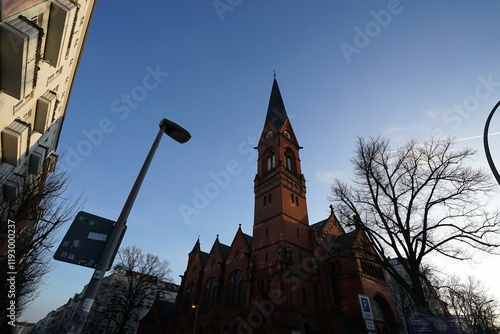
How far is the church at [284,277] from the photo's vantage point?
67.5 feet

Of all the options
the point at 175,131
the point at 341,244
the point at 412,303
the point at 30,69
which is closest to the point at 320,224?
the point at 341,244

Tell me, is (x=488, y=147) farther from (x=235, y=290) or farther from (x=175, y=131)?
(x=235, y=290)

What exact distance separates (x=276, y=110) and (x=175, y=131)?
34280mm

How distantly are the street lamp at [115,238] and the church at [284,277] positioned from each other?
49.5 feet

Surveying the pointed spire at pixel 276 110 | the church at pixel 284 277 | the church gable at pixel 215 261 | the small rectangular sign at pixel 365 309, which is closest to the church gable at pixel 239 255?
the church at pixel 284 277

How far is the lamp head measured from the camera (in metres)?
5.60

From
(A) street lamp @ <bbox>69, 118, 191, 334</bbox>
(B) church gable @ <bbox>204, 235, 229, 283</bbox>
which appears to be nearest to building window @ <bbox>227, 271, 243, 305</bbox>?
(B) church gable @ <bbox>204, 235, 229, 283</bbox>

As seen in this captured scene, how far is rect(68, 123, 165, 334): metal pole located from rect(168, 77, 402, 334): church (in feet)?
49.8

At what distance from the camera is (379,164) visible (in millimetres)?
16953

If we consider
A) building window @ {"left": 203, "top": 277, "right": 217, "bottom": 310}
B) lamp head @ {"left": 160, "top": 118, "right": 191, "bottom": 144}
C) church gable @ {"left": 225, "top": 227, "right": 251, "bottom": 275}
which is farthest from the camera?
building window @ {"left": 203, "top": 277, "right": 217, "bottom": 310}

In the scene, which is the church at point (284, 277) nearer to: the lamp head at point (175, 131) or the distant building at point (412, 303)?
the distant building at point (412, 303)

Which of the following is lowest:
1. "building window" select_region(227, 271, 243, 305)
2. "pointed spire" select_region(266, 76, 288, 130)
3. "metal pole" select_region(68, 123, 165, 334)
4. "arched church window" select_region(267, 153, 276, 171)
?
"metal pole" select_region(68, 123, 165, 334)

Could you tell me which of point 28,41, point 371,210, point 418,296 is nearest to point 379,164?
point 371,210

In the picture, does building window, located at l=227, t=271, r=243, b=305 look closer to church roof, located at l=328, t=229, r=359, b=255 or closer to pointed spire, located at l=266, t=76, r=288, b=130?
church roof, located at l=328, t=229, r=359, b=255
